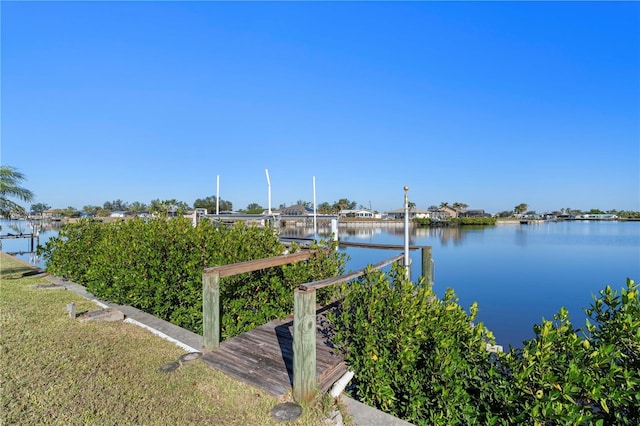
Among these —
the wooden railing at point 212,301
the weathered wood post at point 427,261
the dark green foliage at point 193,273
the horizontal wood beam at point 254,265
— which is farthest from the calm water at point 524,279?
the wooden railing at point 212,301

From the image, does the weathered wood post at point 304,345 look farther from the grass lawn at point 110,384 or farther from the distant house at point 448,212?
the distant house at point 448,212

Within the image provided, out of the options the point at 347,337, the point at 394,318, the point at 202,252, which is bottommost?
the point at 347,337

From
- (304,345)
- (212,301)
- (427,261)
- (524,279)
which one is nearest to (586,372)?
(304,345)

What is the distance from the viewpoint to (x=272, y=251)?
5.70m

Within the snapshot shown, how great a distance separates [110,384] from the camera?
2963 mm

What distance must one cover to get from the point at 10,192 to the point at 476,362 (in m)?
11.3

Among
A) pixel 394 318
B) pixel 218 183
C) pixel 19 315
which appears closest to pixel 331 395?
pixel 394 318

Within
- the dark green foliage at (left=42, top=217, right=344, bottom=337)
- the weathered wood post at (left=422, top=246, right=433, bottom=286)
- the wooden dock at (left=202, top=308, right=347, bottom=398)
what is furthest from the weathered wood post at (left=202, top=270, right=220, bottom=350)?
the weathered wood post at (left=422, top=246, right=433, bottom=286)

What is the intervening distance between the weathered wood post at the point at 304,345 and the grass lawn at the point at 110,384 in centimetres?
15

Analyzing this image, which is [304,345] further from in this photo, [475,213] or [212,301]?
[475,213]

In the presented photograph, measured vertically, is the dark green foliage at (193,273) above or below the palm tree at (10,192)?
below

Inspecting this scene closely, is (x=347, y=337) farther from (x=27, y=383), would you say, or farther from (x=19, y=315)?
(x=19, y=315)

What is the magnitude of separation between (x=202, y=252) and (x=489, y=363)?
4175 millimetres

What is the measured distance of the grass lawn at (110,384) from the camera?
2545mm
